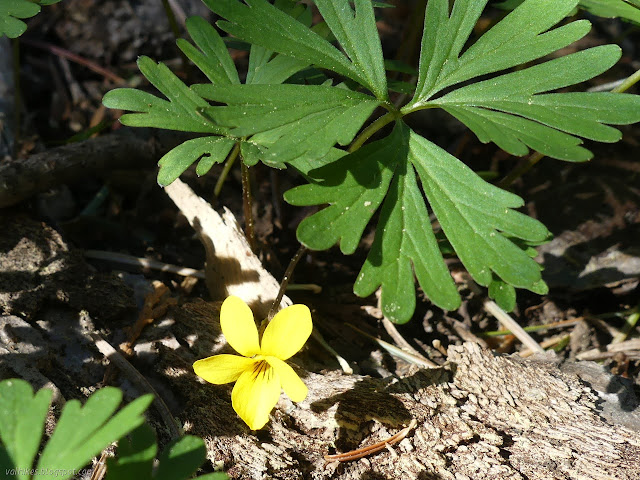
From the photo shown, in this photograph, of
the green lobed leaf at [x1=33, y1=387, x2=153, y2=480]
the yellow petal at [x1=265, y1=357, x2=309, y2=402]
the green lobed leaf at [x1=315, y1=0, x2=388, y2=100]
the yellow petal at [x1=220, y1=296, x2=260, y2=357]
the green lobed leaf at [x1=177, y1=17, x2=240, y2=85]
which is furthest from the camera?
the green lobed leaf at [x1=177, y1=17, x2=240, y2=85]

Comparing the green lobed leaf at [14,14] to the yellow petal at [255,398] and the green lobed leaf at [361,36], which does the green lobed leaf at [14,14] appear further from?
the yellow petal at [255,398]

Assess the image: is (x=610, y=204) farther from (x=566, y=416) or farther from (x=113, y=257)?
(x=113, y=257)

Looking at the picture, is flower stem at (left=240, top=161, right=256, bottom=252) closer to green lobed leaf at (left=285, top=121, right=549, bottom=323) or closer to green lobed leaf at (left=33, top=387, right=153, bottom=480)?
green lobed leaf at (left=285, top=121, right=549, bottom=323)

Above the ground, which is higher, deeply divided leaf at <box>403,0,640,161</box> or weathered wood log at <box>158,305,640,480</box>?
deeply divided leaf at <box>403,0,640,161</box>

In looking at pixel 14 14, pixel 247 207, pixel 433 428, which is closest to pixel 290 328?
pixel 433 428

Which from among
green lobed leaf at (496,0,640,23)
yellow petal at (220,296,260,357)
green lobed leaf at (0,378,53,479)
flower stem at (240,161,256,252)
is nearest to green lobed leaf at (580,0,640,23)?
green lobed leaf at (496,0,640,23)

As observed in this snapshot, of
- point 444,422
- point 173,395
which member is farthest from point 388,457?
point 173,395

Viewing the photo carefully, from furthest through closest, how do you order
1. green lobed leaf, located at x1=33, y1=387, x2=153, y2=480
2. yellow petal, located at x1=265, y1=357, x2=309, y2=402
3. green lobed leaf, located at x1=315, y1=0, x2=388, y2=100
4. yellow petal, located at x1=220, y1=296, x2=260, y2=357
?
green lobed leaf, located at x1=315, y1=0, x2=388, y2=100, yellow petal, located at x1=220, y1=296, x2=260, y2=357, yellow petal, located at x1=265, y1=357, x2=309, y2=402, green lobed leaf, located at x1=33, y1=387, x2=153, y2=480

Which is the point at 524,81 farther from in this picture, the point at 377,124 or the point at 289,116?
the point at 289,116
